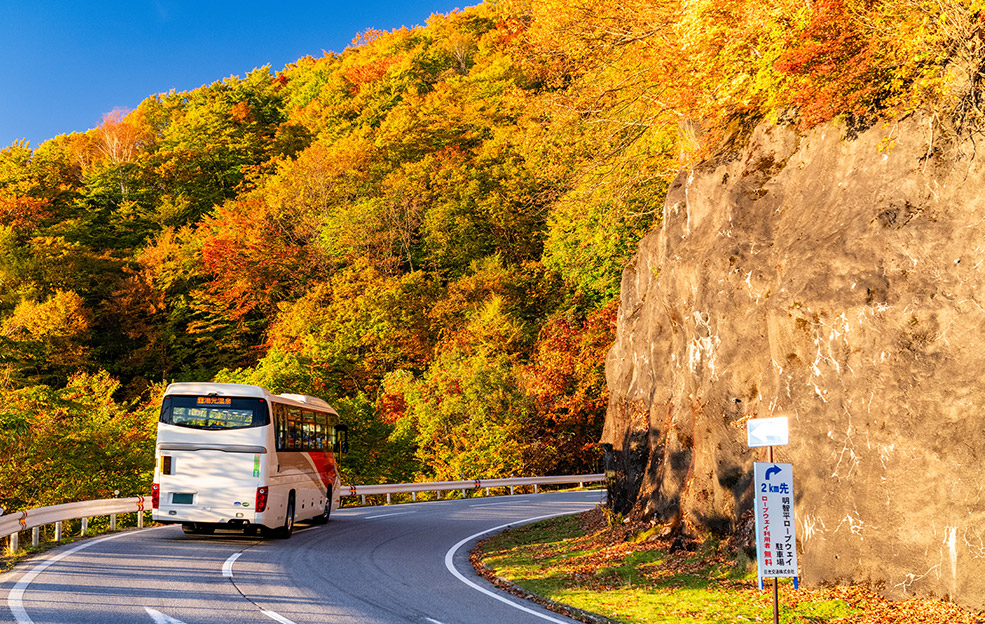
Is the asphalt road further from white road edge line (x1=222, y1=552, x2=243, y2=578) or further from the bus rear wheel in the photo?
the bus rear wheel

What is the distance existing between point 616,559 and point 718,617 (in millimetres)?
4698

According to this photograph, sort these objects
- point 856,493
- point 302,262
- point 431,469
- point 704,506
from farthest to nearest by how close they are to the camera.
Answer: point 302,262 → point 431,469 → point 704,506 → point 856,493

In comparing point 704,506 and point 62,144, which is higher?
point 62,144

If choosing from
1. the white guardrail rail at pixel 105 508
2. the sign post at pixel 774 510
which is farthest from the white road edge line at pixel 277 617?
the white guardrail rail at pixel 105 508

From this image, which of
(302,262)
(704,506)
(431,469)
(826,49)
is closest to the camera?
(826,49)

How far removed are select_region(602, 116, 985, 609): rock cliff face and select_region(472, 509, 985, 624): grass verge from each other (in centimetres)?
41

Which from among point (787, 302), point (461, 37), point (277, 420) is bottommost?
point (277, 420)

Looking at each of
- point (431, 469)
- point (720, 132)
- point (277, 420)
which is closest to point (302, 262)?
point (431, 469)

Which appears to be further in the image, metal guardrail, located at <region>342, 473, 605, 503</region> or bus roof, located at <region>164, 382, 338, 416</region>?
metal guardrail, located at <region>342, 473, 605, 503</region>

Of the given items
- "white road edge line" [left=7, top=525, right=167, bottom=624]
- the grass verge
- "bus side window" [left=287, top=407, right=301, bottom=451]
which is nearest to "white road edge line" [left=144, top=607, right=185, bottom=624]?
"white road edge line" [left=7, top=525, right=167, bottom=624]

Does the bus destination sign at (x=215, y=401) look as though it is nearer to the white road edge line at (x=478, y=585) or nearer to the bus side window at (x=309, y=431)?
the bus side window at (x=309, y=431)

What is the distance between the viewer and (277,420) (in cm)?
1841

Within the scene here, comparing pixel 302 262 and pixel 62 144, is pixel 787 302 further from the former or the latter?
pixel 62 144

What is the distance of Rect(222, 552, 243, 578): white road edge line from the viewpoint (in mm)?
12969
